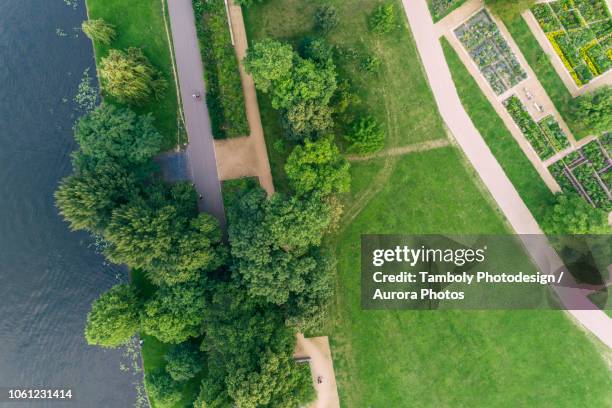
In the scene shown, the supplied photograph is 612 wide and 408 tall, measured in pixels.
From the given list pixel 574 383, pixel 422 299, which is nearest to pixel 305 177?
pixel 422 299

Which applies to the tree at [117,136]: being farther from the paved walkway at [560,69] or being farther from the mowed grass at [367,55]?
the paved walkway at [560,69]

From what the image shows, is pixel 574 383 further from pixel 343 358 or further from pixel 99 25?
pixel 99 25

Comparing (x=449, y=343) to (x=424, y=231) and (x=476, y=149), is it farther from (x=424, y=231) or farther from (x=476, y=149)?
(x=476, y=149)

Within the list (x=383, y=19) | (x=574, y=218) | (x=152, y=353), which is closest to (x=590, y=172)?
(x=574, y=218)

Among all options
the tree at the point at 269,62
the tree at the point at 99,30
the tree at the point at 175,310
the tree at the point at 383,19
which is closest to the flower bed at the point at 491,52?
the tree at the point at 383,19

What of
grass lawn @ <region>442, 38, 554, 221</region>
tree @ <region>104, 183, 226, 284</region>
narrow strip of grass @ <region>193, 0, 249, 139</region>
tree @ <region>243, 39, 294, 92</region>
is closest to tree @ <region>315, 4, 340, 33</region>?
tree @ <region>243, 39, 294, 92</region>

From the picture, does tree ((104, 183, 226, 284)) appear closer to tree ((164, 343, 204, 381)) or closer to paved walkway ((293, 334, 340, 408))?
tree ((164, 343, 204, 381))

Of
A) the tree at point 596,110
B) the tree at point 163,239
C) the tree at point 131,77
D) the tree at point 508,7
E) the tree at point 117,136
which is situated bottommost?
the tree at point 163,239
